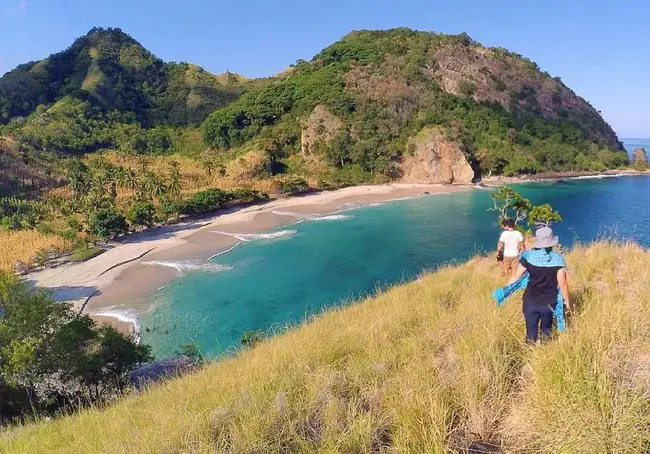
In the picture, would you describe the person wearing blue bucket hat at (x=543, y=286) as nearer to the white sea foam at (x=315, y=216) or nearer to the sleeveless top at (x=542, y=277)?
Result: the sleeveless top at (x=542, y=277)

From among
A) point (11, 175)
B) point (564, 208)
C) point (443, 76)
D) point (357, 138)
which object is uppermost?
point (443, 76)

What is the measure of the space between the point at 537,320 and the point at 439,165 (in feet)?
218

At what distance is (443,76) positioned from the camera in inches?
3565

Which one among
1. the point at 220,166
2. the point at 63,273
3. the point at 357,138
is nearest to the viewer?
the point at 63,273

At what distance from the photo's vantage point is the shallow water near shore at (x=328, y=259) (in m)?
19.6

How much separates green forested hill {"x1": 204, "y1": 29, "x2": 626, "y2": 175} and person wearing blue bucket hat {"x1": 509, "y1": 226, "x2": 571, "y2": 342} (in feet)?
208

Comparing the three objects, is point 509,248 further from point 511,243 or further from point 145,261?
point 145,261

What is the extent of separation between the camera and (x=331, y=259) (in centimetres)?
2978

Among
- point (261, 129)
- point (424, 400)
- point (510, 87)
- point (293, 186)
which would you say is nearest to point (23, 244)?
point (293, 186)

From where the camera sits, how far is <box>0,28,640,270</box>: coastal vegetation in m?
45.3

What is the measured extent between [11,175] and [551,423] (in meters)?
57.2

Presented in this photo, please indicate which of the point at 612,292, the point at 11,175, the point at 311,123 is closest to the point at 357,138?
the point at 311,123

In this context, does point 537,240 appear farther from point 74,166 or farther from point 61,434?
point 74,166

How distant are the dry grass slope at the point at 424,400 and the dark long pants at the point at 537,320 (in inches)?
6.3
